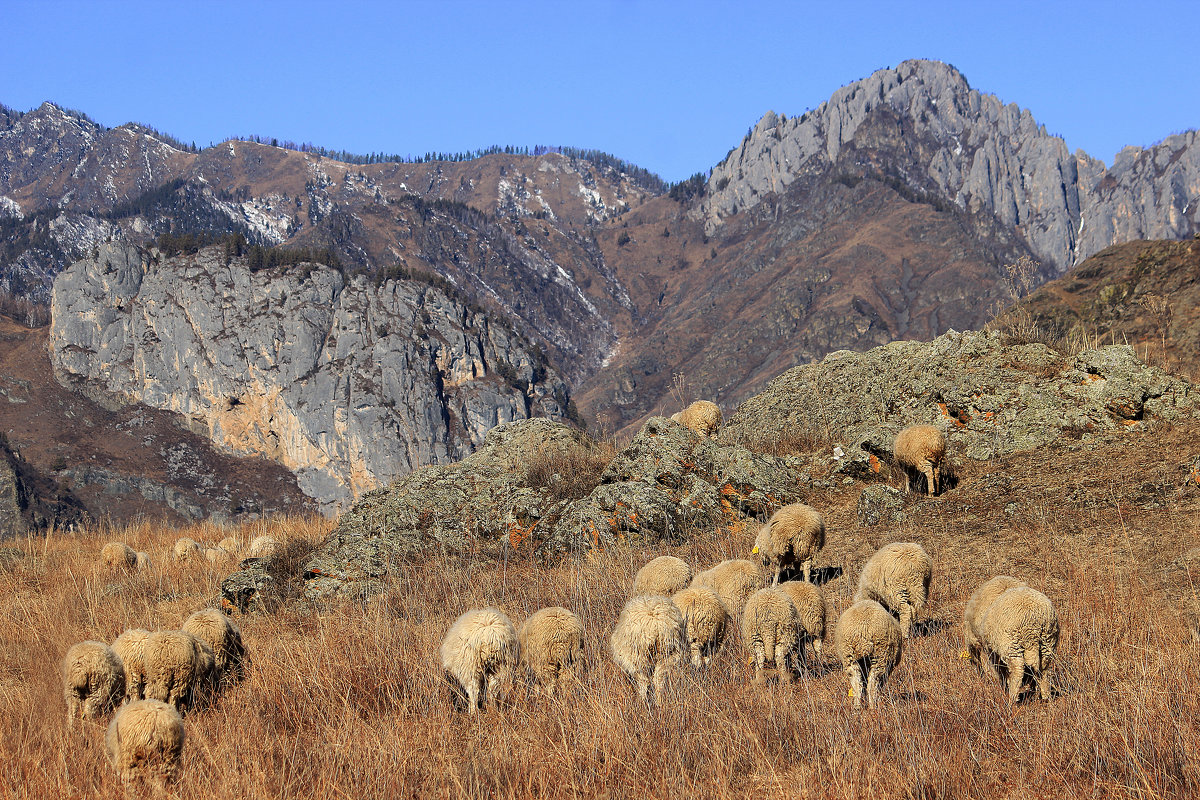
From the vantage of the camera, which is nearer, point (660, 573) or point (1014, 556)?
point (660, 573)

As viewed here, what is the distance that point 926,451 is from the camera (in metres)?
11.8

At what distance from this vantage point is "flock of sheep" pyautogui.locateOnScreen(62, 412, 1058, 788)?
638 cm

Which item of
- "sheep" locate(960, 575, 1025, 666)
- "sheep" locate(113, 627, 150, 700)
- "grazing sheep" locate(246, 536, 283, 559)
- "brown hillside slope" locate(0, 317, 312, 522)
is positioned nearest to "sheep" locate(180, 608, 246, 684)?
"sheep" locate(113, 627, 150, 700)

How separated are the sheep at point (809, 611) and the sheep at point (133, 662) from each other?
5.53 m

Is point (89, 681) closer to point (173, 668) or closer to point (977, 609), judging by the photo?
point (173, 668)

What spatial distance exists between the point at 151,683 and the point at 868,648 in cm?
586

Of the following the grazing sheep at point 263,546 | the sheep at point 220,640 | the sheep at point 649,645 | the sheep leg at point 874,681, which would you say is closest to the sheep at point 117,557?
the grazing sheep at point 263,546

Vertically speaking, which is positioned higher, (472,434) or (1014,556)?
(472,434)

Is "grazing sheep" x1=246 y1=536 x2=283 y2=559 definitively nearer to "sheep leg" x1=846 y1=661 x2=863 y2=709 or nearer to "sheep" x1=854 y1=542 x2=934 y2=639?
"sheep" x1=854 y1=542 x2=934 y2=639

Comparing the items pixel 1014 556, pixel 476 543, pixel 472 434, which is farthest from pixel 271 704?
pixel 472 434

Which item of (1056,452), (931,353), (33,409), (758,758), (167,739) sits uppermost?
(33,409)

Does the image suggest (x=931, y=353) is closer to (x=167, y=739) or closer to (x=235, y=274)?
(x=167, y=739)

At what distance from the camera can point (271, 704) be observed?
6961 millimetres

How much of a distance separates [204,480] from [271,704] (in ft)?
636
